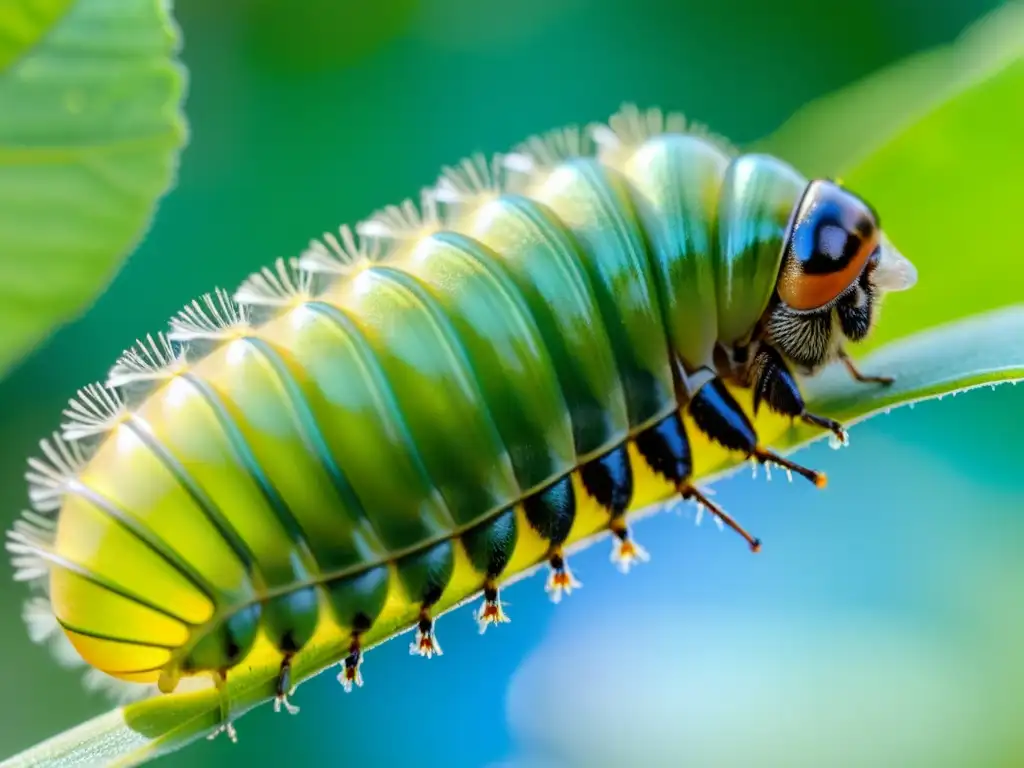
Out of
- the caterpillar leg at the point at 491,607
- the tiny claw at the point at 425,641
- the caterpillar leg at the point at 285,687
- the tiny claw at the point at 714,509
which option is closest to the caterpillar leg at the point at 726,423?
the tiny claw at the point at 714,509

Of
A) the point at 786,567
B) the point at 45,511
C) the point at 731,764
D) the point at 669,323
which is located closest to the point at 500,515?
the point at 669,323

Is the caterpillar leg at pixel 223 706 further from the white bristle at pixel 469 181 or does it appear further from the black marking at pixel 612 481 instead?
the white bristle at pixel 469 181

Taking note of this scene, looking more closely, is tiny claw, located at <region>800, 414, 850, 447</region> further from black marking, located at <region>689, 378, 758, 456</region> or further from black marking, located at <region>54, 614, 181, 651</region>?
black marking, located at <region>54, 614, 181, 651</region>

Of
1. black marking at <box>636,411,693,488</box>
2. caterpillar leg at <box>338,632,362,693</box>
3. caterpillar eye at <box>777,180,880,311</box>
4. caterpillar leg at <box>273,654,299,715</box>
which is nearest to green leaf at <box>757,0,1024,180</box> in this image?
caterpillar eye at <box>777,180,880,311</box>

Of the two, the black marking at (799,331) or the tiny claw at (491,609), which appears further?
the black marking at (799,331)

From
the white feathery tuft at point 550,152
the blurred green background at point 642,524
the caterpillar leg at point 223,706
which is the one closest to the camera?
the caterpillar leg at point 223,706

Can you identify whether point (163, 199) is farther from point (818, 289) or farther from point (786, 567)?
point (786, 567)
